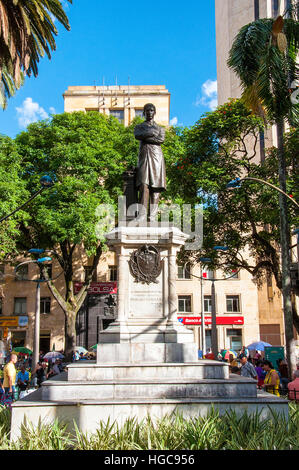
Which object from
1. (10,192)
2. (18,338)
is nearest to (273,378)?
(10,192)

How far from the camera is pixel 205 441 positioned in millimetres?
5777

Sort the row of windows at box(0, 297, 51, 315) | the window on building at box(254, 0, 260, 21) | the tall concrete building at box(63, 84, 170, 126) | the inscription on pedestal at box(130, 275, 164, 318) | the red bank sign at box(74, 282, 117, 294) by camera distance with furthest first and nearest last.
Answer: the window on building at box(254, 0, 260, 21)
the tall concrete building at box(63, 84, 170, 126)
the row of windows at box(0, 297, 51, 315)
the red bank sign at box(74, 282, 117, 294)
the inscription on pedestal at box(130, 275, 164, 318)

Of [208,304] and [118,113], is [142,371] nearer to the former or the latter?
[208,304]

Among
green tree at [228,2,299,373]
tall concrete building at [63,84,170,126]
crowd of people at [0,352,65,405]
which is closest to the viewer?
crowd of people at [0,352,65,405]

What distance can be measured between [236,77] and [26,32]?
34.6 meters

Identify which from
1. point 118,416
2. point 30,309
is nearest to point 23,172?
point 30,309

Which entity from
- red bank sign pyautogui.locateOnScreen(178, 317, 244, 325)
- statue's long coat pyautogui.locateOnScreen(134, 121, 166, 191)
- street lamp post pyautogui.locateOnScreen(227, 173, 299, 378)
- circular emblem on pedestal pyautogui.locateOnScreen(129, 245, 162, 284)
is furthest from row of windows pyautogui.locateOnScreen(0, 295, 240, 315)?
circular emblem on pedestal pyautogui.locateOnScreen(129, 245, 162, 284)

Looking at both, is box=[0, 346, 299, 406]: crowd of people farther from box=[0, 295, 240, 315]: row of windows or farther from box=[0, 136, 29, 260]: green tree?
box=[0, 295, 240, 315]: row of windows

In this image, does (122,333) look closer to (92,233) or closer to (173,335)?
(173,335)

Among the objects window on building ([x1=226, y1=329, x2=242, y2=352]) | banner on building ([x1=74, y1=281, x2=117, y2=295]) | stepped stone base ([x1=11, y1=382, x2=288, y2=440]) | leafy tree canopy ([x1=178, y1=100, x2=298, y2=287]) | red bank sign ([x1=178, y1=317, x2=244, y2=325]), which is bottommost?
window on building ([x1=226, y1=329, x2=242, y2=352])

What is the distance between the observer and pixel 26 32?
50.1 feet

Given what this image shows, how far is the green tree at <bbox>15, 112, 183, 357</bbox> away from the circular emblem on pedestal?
1414 cm

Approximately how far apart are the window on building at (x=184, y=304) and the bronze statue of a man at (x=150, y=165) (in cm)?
2764

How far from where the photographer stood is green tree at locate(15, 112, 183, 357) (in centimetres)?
2370
